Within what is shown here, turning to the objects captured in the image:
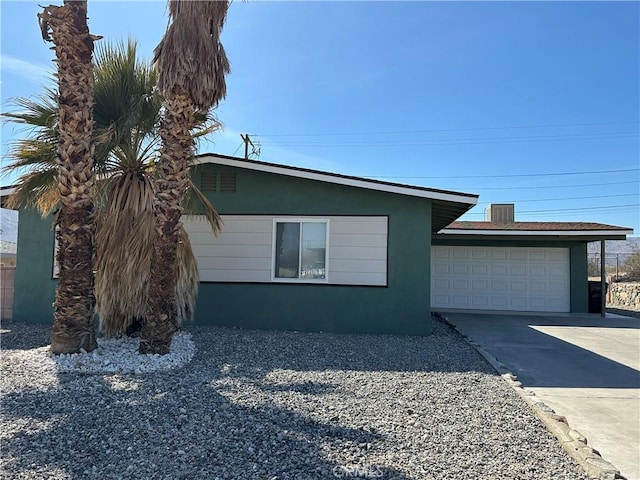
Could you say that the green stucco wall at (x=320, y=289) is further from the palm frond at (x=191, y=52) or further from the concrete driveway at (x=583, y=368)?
the palm frond at (x=191, y=52)

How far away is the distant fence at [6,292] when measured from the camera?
9.80 metres

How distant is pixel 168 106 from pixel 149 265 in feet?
7.43

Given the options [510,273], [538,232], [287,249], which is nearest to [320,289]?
[287,249]

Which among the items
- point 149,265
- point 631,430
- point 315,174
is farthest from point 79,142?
point 631,430

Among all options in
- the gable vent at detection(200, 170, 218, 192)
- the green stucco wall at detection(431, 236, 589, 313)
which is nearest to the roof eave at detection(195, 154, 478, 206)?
the gable vent at detection(200, 170, 218, 192)

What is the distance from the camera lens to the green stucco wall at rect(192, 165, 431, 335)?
8.61m

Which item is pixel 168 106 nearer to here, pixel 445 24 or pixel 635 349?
pixel 445 24

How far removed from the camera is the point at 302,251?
8961mm

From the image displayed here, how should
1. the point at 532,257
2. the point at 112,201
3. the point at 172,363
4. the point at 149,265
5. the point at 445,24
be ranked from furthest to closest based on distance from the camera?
the point at 532,257 → the point at 445,24 → the point at 112,201 → the point at 149,265 → the point at 172,363

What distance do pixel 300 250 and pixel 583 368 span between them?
5260 millimetres

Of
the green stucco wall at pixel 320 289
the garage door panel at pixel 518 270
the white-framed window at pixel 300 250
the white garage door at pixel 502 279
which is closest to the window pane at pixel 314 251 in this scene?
the white-framed window at pixel 300 250

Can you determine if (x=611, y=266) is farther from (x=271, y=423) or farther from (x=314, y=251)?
(x=271, y=423)

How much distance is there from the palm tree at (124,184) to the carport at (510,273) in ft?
32.9

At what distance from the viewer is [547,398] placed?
515 cm
